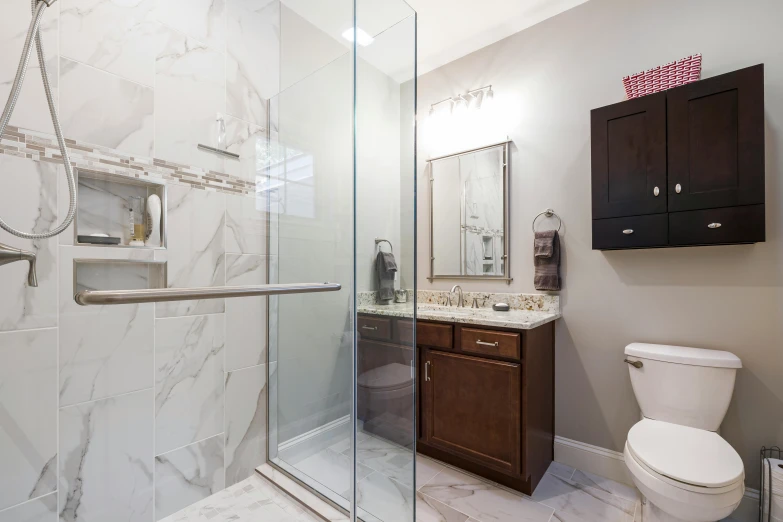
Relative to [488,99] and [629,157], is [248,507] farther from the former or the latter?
[488,99]

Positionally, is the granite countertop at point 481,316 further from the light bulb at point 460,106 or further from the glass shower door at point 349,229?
the light bulb at point 460,106

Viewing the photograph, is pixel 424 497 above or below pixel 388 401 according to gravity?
below

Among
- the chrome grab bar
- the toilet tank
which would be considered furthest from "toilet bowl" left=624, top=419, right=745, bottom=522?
the chrome grab bar

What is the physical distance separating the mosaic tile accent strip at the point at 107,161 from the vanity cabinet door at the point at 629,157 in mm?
1852

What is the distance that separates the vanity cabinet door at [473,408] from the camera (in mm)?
1775

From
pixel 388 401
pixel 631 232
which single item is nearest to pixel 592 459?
pixel 631 232

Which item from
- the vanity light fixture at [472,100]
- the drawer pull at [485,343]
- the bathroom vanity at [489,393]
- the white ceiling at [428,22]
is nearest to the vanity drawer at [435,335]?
the bathroom vanity at [489,393]

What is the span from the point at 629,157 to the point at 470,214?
1.01m

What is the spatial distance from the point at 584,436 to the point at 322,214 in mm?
1968

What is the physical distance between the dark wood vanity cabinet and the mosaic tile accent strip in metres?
1.35

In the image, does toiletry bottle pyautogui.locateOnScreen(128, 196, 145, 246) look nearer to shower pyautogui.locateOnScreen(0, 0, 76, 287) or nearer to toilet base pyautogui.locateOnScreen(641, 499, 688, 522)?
shower pyautogui.locateOnScreen(0, 0, 76, 287)

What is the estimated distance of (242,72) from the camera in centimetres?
151

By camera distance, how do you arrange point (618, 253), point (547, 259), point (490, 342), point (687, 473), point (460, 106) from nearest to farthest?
point (687, 473), point (490, 342), point (618, 253), point (547, 259), point (460, 106)

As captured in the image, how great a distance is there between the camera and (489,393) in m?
1.84
